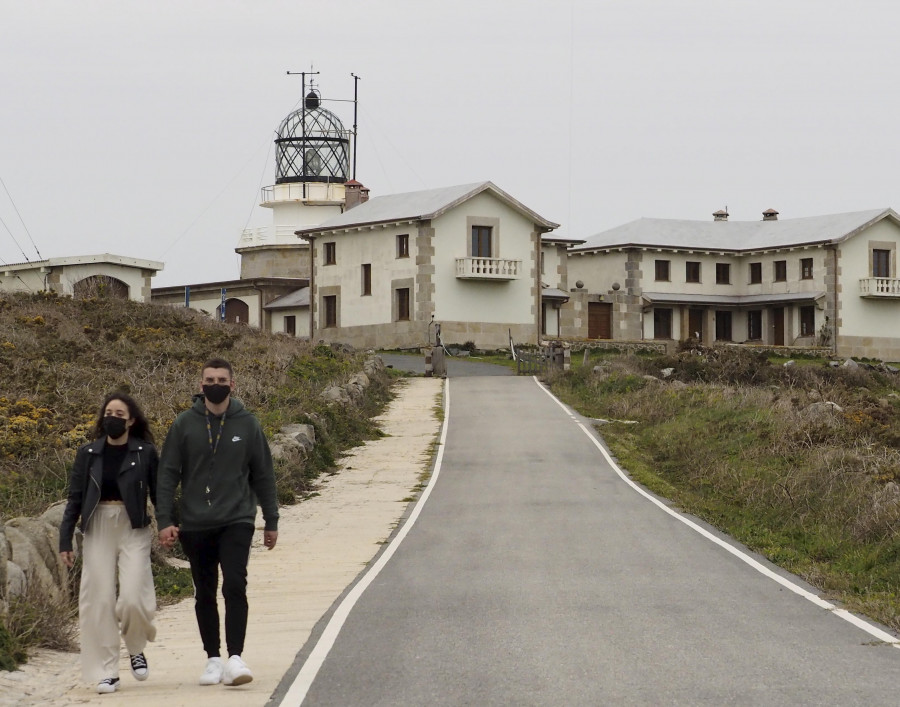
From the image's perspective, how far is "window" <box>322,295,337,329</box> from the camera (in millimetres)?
58312

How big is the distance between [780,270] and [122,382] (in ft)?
144

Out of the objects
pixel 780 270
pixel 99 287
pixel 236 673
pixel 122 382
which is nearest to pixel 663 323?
pixel 780 270

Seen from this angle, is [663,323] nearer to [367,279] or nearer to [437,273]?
[437,273]

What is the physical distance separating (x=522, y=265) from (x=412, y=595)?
45.6 m

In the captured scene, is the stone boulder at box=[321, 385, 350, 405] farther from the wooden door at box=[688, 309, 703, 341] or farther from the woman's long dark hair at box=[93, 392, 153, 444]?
the wooden door at box=[688, 309, 703, 341]

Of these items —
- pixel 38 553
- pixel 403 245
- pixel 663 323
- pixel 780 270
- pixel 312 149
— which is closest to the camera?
pixel 38 553

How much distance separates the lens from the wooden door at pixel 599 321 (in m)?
63.7

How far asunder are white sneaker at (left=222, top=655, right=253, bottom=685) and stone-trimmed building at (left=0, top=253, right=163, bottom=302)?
4581cm

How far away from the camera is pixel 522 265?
186 feet

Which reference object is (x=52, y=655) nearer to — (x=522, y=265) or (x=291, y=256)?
(x=522, y=265)

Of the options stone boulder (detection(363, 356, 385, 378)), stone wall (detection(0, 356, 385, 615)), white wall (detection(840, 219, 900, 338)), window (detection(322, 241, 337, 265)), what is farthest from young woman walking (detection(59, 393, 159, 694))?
white wall (detection(840, 219, 900, 338))

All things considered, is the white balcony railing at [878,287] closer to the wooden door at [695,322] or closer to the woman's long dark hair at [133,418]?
the wooden door at [695,322]

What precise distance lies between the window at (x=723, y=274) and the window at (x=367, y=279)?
18.2 metres

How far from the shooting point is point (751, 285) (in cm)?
6488
